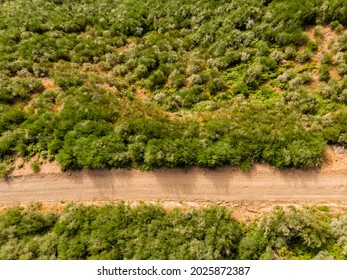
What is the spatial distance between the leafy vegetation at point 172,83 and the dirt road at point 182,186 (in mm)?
1225

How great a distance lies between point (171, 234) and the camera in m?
20.7

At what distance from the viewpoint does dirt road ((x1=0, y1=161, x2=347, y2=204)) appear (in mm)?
22672

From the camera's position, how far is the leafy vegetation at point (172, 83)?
2370 centimetres

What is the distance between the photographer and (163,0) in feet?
126

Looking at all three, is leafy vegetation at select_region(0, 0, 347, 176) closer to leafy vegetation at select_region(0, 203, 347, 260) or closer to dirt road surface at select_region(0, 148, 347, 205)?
dirt road surface at select_region(0, 148, 347, 205)

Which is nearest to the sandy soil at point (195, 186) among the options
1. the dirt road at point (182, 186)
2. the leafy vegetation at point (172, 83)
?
the dirt road at point (182, 186)

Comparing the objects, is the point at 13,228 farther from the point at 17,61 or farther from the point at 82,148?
the point at 17,61

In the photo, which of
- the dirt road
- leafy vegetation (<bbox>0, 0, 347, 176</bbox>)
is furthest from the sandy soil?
leafy vegetation (<bbox>0, 0, 347, 176</bbox>)

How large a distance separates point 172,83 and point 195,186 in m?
15.8

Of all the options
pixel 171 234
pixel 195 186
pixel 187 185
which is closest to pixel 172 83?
pixel 187 185

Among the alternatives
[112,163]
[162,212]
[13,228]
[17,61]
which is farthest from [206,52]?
[13,228]

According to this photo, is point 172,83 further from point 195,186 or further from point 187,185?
point 195,186

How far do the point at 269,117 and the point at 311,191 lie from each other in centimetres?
888

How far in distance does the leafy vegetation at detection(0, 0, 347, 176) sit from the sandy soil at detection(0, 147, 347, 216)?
48.0 inches
